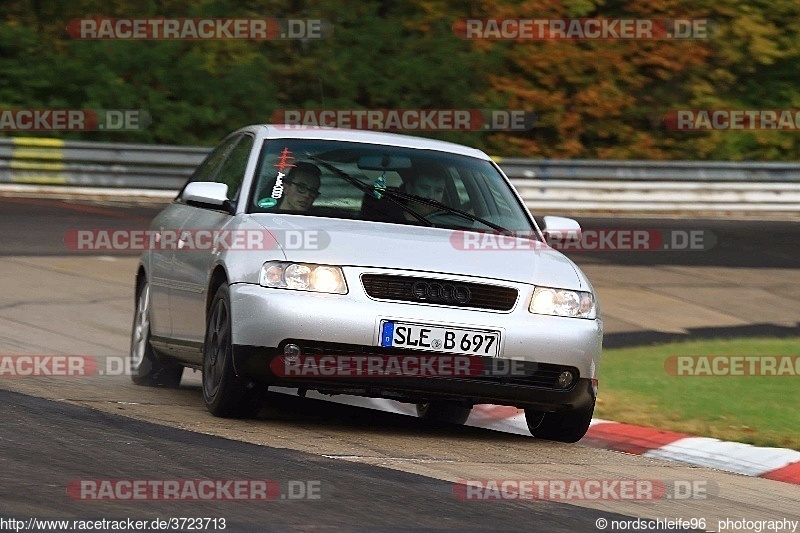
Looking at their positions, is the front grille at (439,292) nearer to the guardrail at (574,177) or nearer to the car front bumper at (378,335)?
the car front bumper at (378,335)

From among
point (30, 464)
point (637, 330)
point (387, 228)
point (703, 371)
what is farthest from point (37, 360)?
point (637, 330)

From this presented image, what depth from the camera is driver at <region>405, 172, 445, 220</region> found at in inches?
327

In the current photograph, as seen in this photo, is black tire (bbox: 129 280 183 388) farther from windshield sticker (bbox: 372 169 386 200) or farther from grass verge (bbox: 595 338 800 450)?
grass verge (bbox: 595 338 800 450)

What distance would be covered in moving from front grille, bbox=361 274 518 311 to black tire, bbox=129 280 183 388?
2.52 m

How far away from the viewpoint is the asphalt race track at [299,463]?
532cm

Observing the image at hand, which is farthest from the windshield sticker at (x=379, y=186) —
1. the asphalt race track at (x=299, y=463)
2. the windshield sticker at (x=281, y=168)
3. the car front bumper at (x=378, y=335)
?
the asphalt race track at (x=299, y=463)

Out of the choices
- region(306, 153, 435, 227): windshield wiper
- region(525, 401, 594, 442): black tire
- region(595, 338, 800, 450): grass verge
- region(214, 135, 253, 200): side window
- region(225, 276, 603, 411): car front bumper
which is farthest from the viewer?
region(595, 338, 800, 450): grass verge

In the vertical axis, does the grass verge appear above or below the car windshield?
below

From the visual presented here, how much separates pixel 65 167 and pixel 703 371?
1231 centimetres

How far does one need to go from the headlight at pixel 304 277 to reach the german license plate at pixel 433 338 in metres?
0.29

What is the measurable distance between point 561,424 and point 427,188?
1.47 meters

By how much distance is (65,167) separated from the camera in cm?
2159

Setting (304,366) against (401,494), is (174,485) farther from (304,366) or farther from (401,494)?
(304,366)

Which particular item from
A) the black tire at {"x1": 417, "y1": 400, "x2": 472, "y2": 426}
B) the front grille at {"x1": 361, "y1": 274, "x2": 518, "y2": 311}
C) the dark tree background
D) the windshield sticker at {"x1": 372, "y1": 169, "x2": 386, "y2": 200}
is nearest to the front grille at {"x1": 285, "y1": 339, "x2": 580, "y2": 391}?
the front grille at {"x1": 361, "y1": 274, "x2": 518, "y2": 311}
